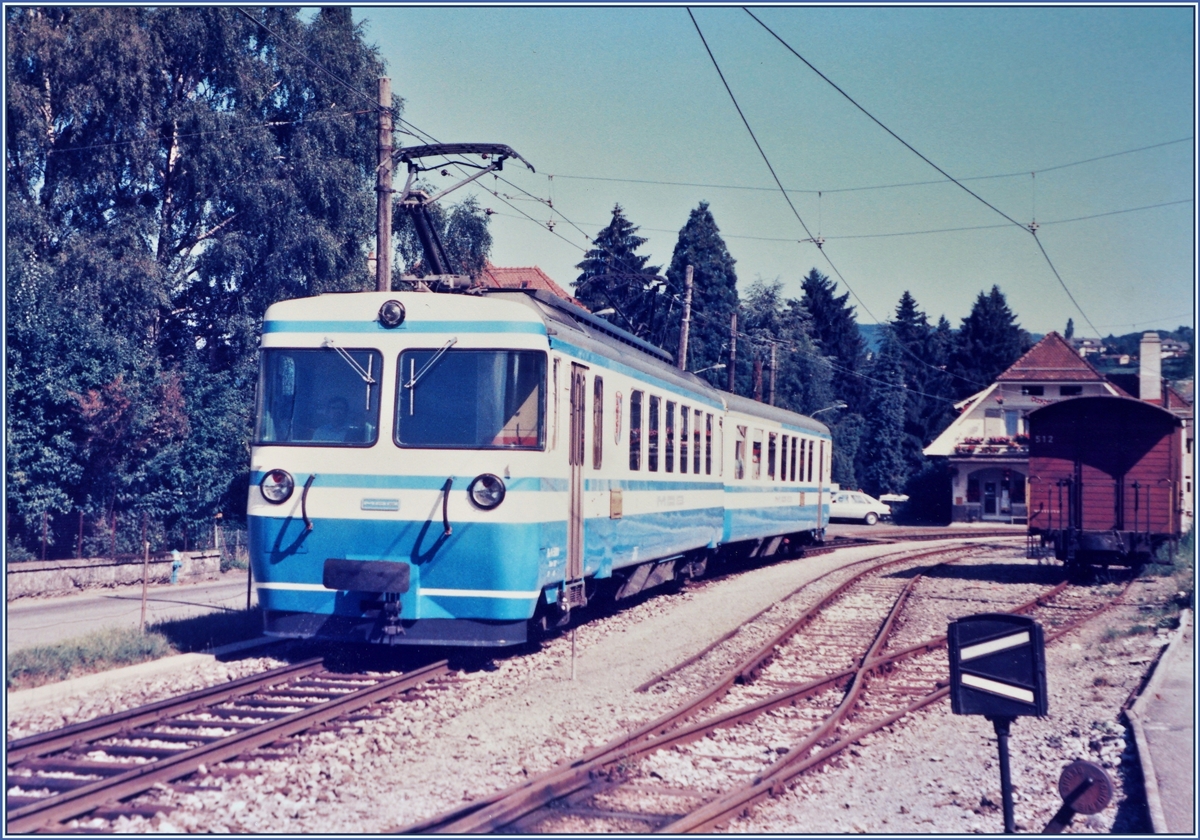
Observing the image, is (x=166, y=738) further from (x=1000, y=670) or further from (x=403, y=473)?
(x=1000, y=670)

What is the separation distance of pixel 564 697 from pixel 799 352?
5546cm

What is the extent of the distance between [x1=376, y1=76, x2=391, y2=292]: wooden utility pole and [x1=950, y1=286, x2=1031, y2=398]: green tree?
6673cm

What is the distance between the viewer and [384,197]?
14.1 metres

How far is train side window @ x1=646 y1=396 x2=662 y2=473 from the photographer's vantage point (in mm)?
13414

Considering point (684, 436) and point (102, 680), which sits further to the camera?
point (684, 436)

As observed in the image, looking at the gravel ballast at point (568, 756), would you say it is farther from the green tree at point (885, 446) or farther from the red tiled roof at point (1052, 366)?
the green tree at point (885, 446)

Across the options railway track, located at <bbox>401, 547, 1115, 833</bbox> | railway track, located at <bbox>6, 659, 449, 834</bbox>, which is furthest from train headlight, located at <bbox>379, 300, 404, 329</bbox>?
railway track, located at <bbox>401, 547, 1115, 833</bbox>

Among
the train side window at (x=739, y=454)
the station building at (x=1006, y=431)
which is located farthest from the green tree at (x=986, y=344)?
the train side window at (x=739, y=454)

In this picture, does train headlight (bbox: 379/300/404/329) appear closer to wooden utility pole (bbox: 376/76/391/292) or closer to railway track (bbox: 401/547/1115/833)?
railway track (bbox: 401/547/1115/833)

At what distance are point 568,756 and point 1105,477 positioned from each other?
16974 millimetres

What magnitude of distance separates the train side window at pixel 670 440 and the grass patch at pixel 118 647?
5419mm

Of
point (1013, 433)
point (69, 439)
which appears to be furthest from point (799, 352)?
point (69, 439)

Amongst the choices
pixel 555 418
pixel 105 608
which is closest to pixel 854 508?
pixel 105 608

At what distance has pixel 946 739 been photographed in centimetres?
834
